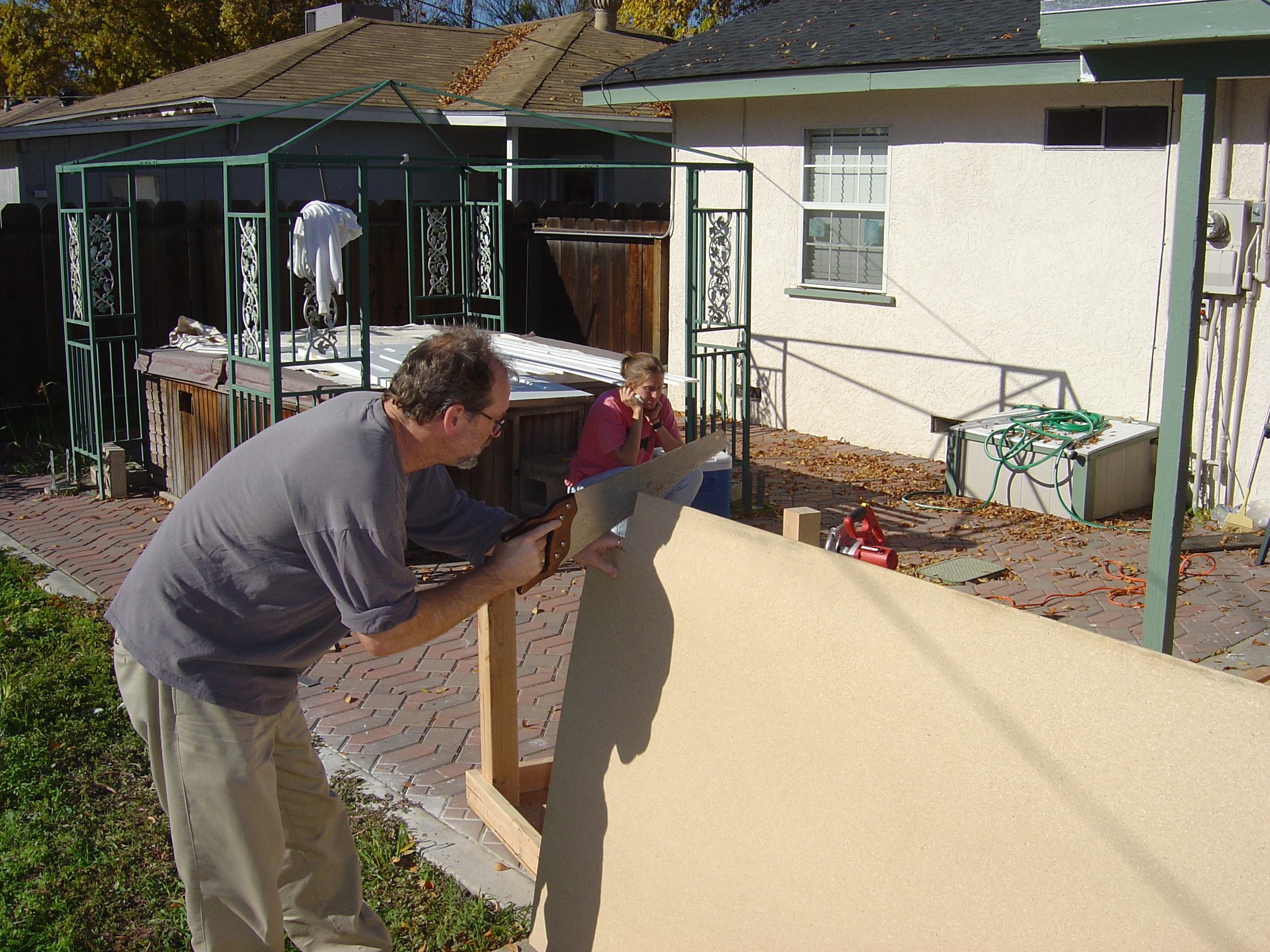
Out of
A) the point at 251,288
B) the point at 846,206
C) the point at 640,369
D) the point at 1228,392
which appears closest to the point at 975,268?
the point at 846,206

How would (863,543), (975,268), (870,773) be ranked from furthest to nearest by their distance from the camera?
1. (975,268)
2. (863,543)
3. (870,773)

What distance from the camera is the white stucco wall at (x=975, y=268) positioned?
8.48 m

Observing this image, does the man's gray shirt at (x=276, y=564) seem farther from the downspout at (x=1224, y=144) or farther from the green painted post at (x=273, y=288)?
the downspout at (x=1224, y=144)

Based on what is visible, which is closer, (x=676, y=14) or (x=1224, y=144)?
(x=1224, y=144)

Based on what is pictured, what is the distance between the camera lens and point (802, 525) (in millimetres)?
2783

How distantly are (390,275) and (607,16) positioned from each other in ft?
28.8

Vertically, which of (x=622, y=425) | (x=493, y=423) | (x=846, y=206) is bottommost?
(x=622, y=425)

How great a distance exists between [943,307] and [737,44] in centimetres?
358

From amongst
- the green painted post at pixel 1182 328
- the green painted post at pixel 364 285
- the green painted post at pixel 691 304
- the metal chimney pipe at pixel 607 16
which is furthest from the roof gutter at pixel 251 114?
the green painted post at pixel 1182 328

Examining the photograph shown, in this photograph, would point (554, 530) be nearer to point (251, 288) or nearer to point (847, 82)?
point (251, 288)

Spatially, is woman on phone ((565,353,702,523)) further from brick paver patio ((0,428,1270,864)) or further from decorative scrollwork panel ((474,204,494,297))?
decorative scrollwork panel ((474,204,494,297))

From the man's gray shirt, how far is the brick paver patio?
1.56m

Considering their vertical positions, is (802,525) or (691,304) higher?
(691,304)

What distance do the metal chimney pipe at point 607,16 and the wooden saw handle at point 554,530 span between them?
718 inches
